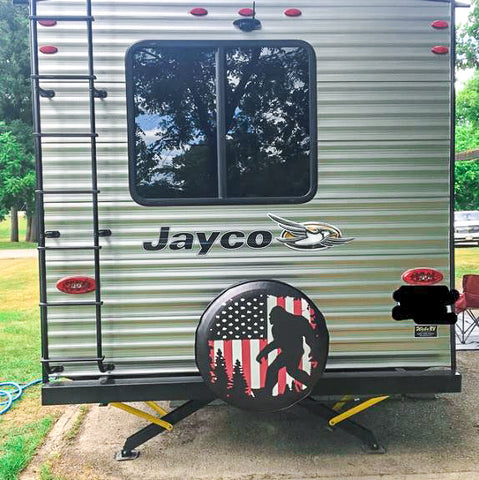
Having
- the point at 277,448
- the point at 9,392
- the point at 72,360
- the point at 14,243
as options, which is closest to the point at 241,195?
the point at 72,360

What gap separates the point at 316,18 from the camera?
3146 mm

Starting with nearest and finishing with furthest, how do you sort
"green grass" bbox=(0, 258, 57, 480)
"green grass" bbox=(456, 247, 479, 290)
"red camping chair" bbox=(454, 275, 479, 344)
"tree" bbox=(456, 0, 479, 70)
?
"green grass" bbox=(0, 258, 57, 480) → "red camping chair" bbox=(454, 275, 479, 344) → "green grass" bbox=(456, 247, 479, 290) → "tree" bbox=(456, 0, 479, 70)

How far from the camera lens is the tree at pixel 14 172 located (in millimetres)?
20500

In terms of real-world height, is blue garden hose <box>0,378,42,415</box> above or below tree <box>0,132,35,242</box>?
below

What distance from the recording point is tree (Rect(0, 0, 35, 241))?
21031 millimetres

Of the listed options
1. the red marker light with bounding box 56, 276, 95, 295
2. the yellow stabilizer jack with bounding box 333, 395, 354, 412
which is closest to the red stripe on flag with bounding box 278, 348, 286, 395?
the yellow stabilizer jack with bounding box 333, 395, 354, 412

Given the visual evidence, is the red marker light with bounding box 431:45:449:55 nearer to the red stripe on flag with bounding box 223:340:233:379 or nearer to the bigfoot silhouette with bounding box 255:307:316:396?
the bigfoot silhouette with bounding box 255:307:316:396

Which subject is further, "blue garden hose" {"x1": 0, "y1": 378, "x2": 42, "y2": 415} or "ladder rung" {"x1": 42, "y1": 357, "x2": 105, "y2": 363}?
"blue garden hose" {"x1": 0, "y1": 378, "x2": 42, "y2": 415}

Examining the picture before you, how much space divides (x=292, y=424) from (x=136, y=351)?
1.56 m

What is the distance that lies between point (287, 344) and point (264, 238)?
64 centimetres

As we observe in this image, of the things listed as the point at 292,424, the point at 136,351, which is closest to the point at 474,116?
the point at 292,424

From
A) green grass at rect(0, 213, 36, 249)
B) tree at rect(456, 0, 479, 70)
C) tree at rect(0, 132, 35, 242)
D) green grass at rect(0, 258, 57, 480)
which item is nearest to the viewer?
green grass at rect(0, 258, 57, 480)

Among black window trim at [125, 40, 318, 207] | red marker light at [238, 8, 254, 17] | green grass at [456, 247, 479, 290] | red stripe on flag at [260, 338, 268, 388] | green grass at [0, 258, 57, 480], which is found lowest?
green grass at [0, 258, 57, 480]

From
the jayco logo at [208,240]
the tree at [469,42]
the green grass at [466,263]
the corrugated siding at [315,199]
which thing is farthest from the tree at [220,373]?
the tree at [469,42]
